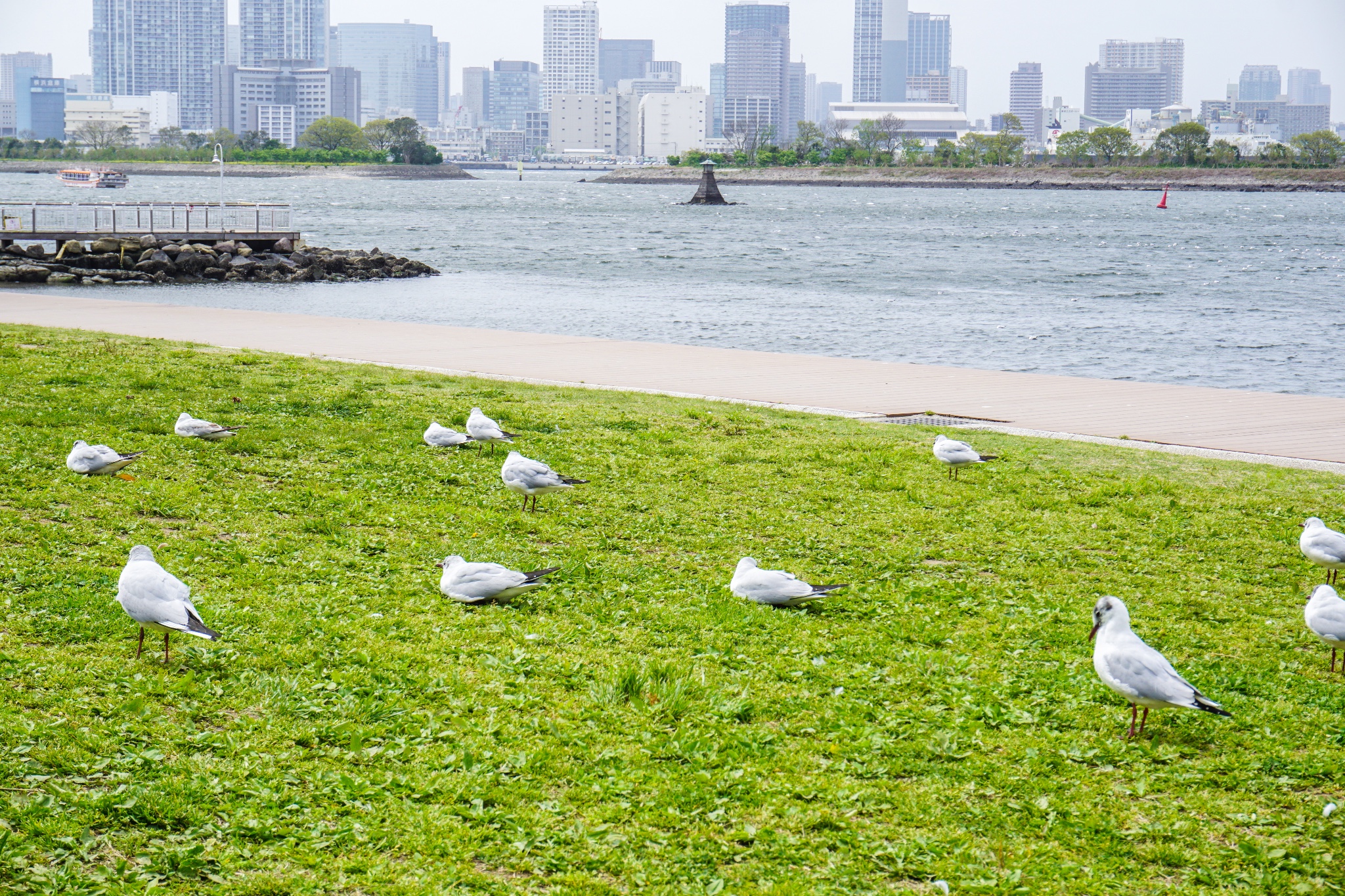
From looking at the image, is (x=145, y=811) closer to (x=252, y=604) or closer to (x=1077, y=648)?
(x=252, y=604)

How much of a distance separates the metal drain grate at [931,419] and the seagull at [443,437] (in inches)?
196

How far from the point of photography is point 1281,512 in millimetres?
9969

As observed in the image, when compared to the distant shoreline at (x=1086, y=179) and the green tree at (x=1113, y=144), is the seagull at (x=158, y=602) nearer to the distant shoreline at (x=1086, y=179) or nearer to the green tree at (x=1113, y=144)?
the distant shoreline at (x=1086, y=179)

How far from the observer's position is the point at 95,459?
9.40m

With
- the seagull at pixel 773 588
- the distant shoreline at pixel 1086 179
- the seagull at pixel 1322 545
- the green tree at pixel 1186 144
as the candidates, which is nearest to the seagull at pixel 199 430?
the seagull at pixel 773 588

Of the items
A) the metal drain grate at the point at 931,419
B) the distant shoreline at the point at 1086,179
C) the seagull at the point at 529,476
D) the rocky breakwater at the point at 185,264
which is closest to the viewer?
the seagull at the point at 529,476

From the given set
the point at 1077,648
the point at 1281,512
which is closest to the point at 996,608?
the point at 1077,648

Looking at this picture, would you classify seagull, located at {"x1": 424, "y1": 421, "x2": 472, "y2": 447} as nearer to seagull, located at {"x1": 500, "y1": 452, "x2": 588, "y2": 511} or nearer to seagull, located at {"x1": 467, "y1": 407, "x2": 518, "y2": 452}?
seagull, located at {"x1": 467, "y1": 407, "x2": 518, "y2": 452}

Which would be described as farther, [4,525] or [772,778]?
[4,525]

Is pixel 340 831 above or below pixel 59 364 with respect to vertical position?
below

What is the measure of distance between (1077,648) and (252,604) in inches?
182

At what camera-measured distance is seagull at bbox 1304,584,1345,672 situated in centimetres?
639

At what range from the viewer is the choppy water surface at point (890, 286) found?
98.9ft

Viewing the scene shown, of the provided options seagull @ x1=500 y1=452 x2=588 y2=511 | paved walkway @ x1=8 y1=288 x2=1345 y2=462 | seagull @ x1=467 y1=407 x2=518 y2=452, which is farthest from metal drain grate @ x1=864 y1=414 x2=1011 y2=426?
seagull @ x1=500 y1=452 x2=588 y2=511
